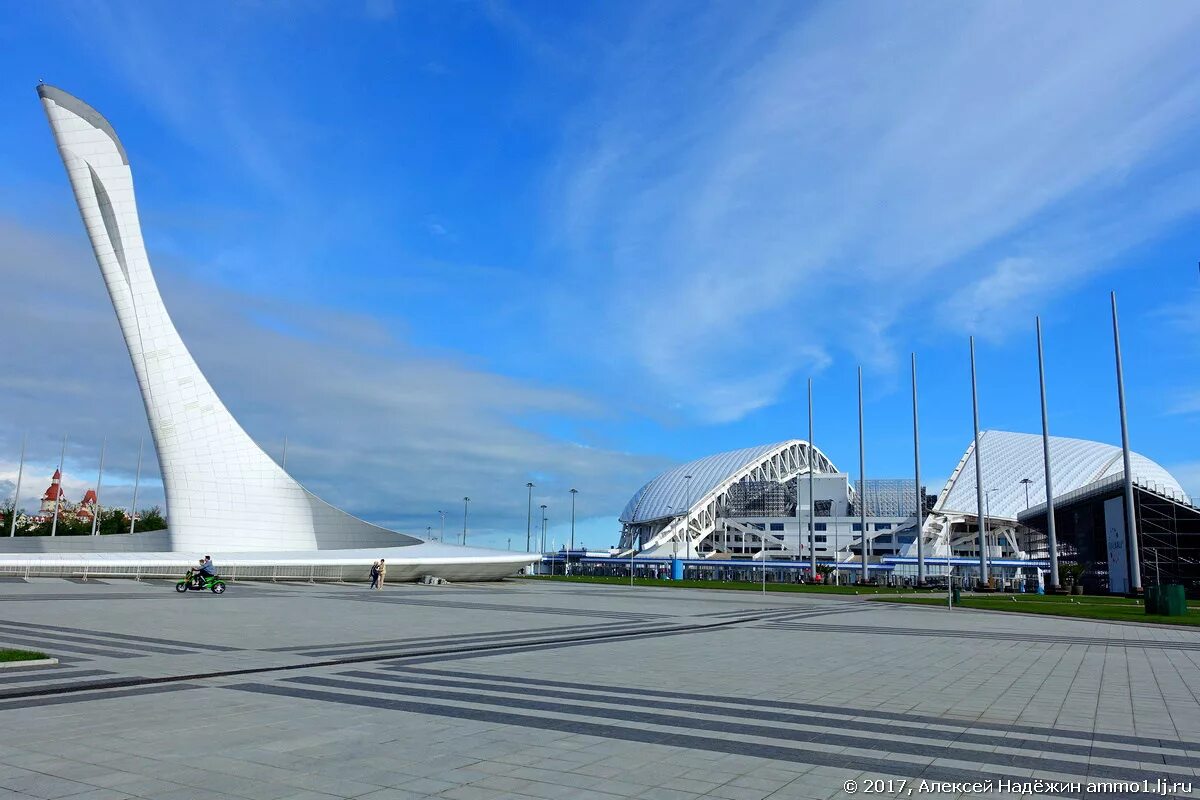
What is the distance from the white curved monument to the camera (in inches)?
1346

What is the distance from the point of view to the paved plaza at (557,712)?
5512 millimetres

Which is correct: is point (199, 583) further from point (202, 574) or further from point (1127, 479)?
point (1127, 479)

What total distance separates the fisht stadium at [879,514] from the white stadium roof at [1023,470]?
0.13 meters

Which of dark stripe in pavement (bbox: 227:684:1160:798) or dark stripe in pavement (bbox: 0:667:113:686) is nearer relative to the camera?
dark stripe in pavement (bbox: 227:684:1160:798)

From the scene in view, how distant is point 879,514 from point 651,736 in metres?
109

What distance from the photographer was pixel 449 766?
5.77m

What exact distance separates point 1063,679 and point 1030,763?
581cm

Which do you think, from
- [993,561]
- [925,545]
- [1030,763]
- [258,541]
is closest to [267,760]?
[1030,763]

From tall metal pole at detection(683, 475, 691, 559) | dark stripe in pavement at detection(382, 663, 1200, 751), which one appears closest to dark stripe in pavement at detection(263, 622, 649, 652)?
dark stripe in pavement at detection(382, 663, 1200, 751)

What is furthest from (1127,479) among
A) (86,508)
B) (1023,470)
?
(86,508)

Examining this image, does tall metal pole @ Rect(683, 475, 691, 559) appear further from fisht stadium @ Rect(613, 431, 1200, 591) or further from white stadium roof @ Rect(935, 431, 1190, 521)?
white stadium roof @ Rect(935, 431, 1190, 521)

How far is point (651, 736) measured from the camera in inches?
274

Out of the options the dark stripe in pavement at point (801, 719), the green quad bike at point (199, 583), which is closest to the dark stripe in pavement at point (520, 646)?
the dark stripe in pavement at point (801, 719)

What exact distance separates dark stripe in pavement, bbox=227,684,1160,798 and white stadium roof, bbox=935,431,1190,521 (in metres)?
88.9
